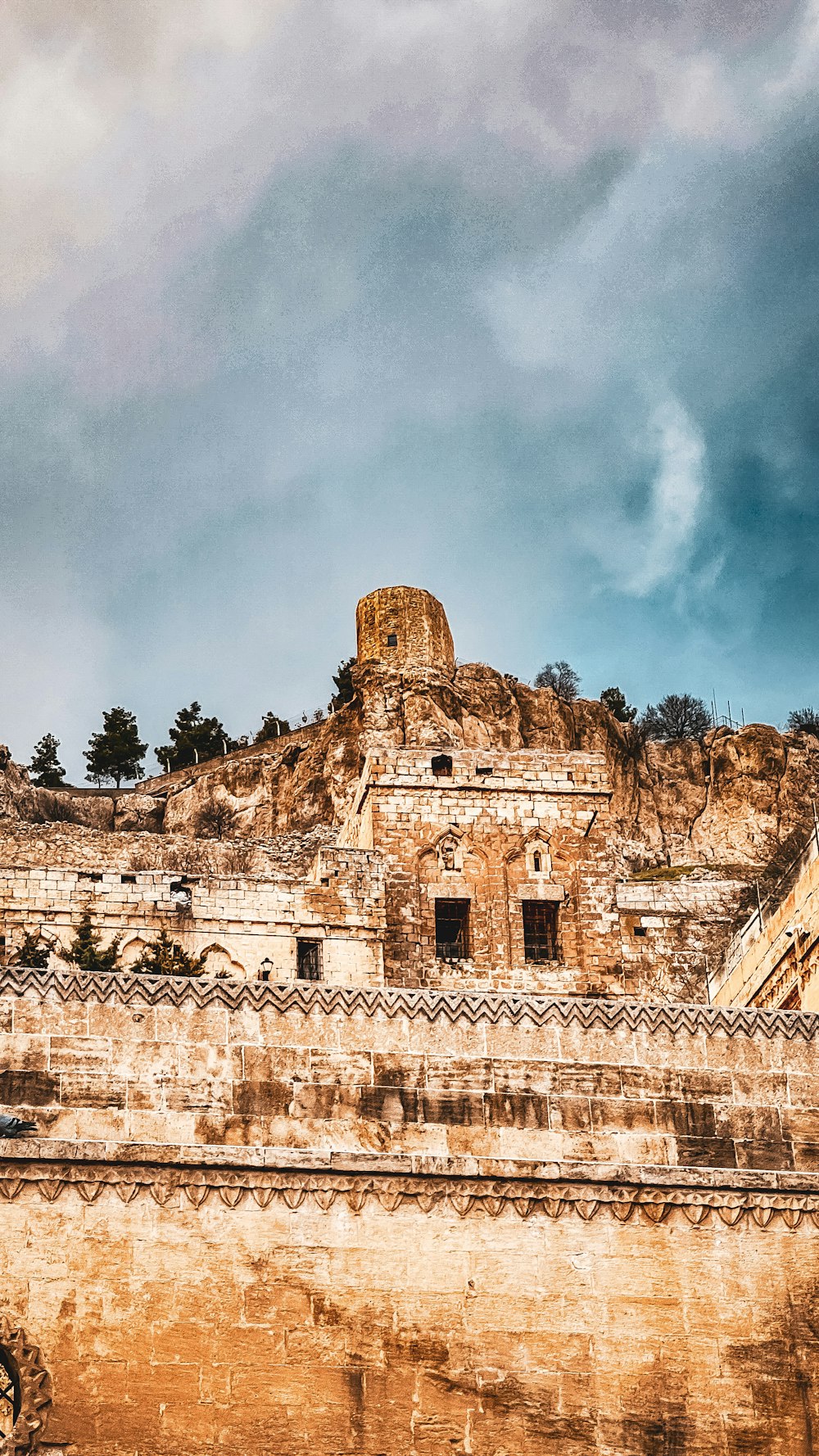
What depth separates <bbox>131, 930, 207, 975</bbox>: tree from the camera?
2539 cm

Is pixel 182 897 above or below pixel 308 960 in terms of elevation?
above

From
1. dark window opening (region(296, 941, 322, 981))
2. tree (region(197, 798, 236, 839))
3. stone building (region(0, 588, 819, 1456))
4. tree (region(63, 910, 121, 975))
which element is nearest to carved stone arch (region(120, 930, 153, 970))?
tree (region(63, 910, 121, 975))

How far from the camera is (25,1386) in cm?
1292

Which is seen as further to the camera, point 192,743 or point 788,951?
point 192,743

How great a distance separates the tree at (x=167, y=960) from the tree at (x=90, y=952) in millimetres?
465

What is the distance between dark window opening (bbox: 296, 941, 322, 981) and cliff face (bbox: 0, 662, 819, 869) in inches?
829

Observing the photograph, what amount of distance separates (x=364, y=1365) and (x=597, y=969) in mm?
17026

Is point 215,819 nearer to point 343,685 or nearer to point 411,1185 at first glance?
point 343,685

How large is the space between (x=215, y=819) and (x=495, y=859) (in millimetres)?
27142

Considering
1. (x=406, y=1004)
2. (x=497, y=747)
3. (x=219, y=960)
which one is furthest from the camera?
(x=497, y=747)

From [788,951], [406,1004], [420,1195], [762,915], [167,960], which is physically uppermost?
[762,915]

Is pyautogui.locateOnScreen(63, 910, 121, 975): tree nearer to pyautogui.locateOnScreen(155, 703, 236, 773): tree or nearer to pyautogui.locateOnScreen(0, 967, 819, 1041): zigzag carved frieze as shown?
pyautogui.locateOnScreen(0, 967, 819, 1041): zigzag carved frieze

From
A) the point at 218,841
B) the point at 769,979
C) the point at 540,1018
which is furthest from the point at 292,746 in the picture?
the point at 540,1018

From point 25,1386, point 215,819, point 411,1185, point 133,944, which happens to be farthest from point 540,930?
point 215,819
